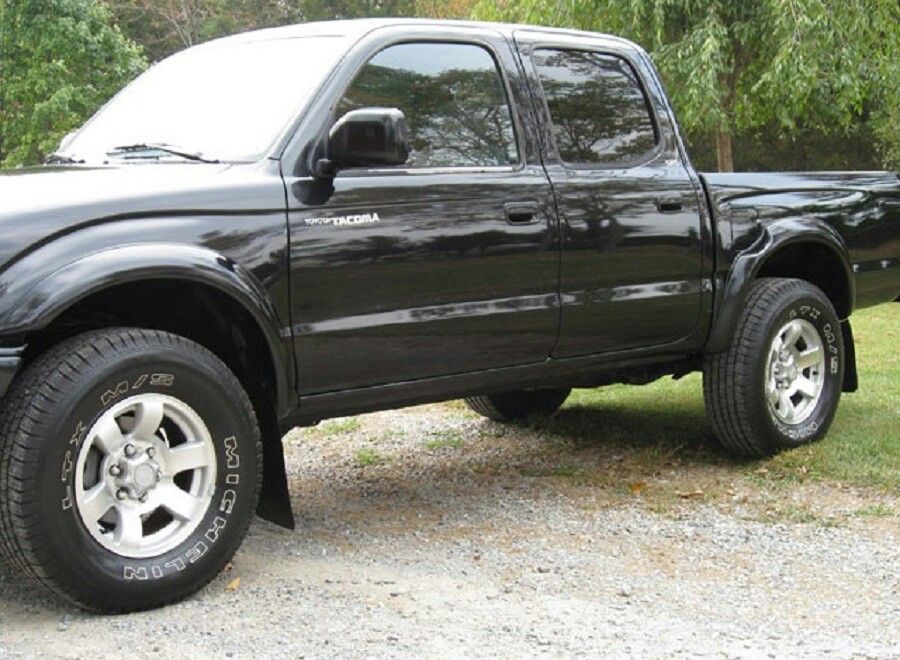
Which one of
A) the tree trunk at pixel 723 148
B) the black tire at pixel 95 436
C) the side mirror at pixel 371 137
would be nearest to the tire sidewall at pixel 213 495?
the black tire at pixel 95 436

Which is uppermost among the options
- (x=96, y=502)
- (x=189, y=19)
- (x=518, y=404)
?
(x=189, y=19)

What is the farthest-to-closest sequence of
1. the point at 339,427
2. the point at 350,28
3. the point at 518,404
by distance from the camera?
the point at 339,427 < the point at 518,404 < the point at 350,28

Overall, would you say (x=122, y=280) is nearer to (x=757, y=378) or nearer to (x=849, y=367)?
(x=757, y=378)

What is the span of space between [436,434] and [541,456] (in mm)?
836

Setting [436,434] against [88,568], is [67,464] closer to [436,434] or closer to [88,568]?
[88,568]

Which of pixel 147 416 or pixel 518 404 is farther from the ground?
pixel 147 416

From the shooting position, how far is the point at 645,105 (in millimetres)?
6312

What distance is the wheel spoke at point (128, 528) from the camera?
426cm

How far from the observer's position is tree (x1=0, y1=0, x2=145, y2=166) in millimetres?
26656

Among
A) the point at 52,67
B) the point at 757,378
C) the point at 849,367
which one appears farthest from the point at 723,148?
the point at 757,378

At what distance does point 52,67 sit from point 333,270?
77.5 feet

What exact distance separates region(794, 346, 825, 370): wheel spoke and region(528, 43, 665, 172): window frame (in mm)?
1412

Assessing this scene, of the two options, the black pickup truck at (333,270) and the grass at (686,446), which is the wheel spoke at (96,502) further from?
the grass at (686,446)

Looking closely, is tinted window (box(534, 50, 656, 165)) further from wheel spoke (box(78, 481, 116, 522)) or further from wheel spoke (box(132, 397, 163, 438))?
wheel spoke (box(78, 481, 116, 522))
